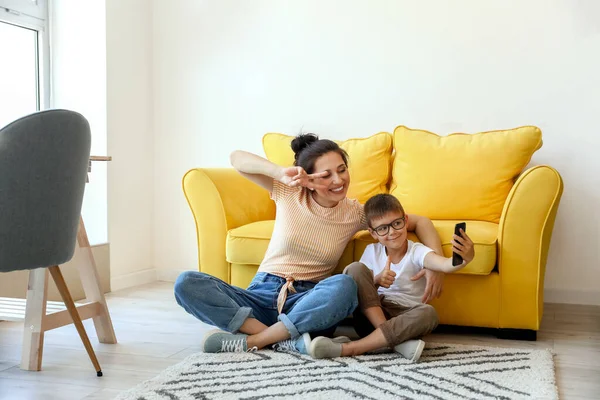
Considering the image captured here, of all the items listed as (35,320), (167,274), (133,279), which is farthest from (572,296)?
(35,320)

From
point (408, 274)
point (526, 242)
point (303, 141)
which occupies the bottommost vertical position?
point (408, 274)

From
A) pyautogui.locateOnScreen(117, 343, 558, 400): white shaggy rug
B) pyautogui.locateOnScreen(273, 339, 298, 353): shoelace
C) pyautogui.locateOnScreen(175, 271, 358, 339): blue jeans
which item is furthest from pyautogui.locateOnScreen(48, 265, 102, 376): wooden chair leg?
pyautogui.locateOnScreen(273, 339, 298, 353): shoelace

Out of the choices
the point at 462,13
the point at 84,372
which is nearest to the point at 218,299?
the point at 84,372

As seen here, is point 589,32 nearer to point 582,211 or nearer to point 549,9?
point 549,9

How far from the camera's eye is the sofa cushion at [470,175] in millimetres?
2902

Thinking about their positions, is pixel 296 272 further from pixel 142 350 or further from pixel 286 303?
pixel 142 350

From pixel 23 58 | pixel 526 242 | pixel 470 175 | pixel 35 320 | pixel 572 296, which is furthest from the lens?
pixel 23 58

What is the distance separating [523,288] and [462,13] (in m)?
1.52

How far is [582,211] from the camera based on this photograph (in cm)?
324

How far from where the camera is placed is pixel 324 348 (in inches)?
84.9

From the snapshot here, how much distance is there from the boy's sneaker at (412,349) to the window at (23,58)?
209 centimetres

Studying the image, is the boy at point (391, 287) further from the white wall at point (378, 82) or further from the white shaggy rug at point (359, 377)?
the white wall at point (378, 82)

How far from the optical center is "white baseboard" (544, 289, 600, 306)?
3.23m

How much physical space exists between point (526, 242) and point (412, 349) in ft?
2.14
